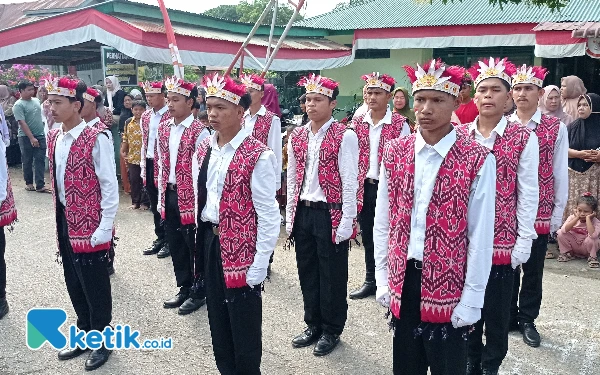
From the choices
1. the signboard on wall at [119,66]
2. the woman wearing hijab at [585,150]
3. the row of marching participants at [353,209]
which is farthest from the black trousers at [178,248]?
the signboard on wall at [119,66]

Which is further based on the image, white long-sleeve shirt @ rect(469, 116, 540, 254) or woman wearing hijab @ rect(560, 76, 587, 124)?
woman wearing hijab @ rect(560, 76, 587, 124)

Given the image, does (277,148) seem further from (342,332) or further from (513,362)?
(513,362)

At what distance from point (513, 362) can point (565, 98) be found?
4120 mm

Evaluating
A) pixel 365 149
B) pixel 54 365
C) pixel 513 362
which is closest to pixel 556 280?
pixel 513 362

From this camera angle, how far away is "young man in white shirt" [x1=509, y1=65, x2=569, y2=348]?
13.6 ft

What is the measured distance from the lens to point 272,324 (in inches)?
186

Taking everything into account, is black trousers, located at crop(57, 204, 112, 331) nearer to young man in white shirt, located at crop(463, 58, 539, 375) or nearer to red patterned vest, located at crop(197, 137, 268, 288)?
red patterned vest, located at crop(197, 137, 268, 288)

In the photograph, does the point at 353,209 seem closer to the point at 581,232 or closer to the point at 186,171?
the point at 186,171

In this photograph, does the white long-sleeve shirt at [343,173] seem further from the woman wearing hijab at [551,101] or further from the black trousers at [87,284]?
the woman wearing hijab at [551,101]

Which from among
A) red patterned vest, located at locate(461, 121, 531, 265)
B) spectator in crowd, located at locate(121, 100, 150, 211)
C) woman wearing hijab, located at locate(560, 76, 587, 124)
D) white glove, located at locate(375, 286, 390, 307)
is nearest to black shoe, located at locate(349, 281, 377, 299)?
red patterned vest, located at locate(461, 121, 531, 265)

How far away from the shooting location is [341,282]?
168 inches

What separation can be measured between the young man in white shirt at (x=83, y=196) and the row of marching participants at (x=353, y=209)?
10mm

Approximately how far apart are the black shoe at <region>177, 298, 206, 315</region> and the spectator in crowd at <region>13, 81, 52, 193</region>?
6.36 metres

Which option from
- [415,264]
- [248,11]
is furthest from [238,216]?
[248,11]
